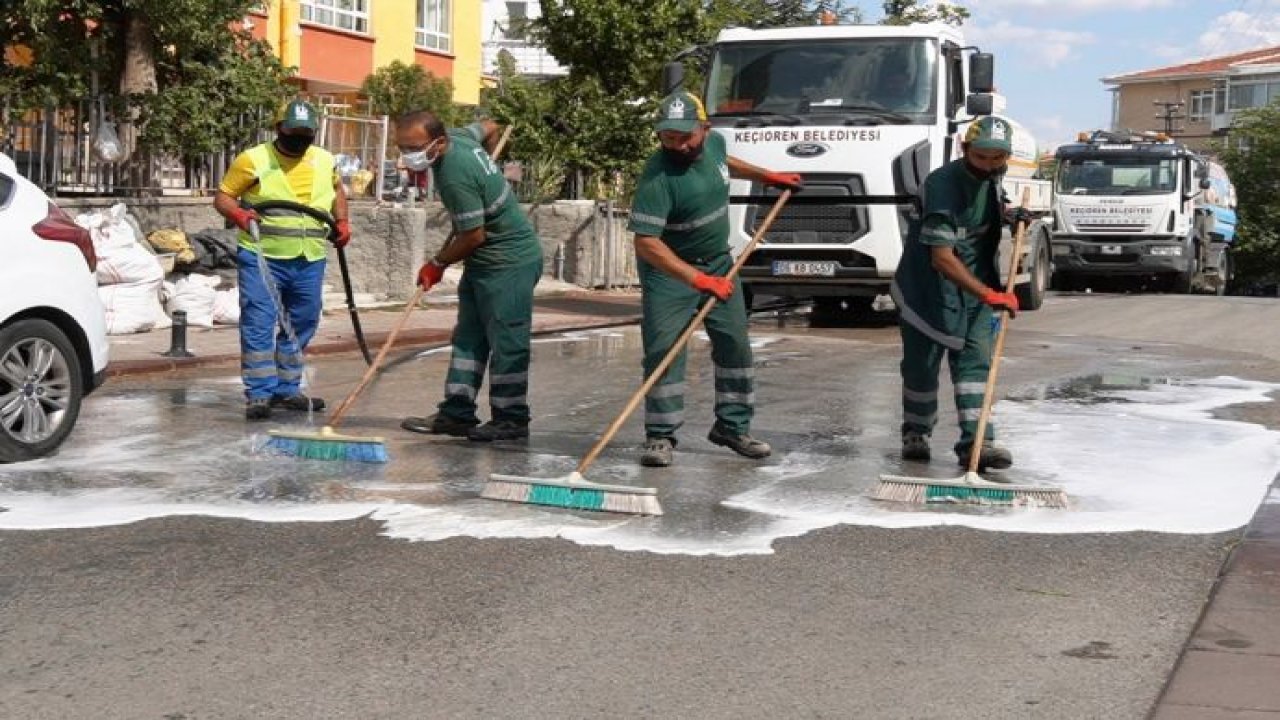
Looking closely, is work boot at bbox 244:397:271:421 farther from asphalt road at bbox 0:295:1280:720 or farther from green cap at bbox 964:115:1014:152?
green cap at bbox 964:115:1014:152

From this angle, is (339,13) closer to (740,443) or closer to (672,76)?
(672,76)

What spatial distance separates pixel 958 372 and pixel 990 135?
111cm

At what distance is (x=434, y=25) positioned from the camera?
37062 millimetres

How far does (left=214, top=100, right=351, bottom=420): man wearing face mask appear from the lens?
31.0ft

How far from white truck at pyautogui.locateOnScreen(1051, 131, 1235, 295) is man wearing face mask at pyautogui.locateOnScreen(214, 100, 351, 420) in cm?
1983

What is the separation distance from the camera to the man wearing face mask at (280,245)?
9.46m

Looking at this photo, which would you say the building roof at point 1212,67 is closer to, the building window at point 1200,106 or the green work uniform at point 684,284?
the building window at point 1200,106

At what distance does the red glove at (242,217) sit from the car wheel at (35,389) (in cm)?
136

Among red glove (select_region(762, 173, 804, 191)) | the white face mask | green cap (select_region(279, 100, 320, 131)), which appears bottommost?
red glove (select_region(762, 173, 804, 191))

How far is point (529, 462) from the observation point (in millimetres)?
8172

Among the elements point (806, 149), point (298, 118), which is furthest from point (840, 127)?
point (298, 118)

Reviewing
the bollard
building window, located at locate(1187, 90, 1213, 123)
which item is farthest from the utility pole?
the bollard

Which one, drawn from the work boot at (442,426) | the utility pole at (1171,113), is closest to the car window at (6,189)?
the work boot at (442,426)

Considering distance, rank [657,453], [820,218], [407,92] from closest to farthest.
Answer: [657,453] → [820,218] → [407,92]
